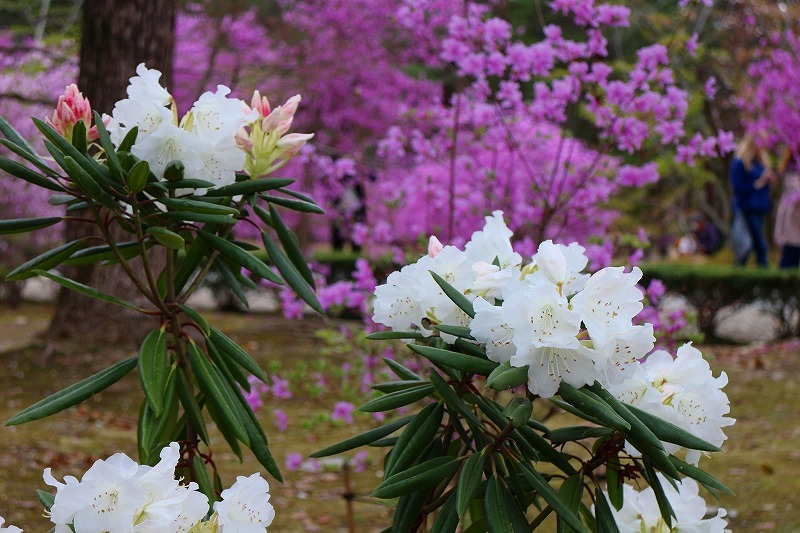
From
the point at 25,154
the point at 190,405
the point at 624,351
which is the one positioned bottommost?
the point at 190,405

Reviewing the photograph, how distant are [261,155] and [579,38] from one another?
13687 millimetres

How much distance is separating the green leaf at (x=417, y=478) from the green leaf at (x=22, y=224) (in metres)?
0.73

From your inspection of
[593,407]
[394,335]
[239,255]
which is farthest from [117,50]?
[593,407]

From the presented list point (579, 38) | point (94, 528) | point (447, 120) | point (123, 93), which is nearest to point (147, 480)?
point (94, 528)

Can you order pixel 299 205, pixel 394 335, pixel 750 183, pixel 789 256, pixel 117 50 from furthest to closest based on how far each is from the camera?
pixel 750 183 → pixel 789 256 → pixel 117 50 → pixel 299 205 → pixel 394 335

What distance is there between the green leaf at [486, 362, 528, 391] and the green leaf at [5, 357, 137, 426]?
2.50 ft

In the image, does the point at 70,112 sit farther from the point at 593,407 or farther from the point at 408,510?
the point at 593,407

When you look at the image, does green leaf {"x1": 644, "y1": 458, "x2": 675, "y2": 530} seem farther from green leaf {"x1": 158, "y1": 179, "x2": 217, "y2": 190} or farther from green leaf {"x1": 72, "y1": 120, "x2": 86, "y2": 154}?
green leaf {"x1": 72, "y1": 120, "x2": 86, "y2": 154}

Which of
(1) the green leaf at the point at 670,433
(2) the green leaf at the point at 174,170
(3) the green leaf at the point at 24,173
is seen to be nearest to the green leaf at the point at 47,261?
(3) the green leaf at the point at 24,173

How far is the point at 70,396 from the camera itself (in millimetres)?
1625

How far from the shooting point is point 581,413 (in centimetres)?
129

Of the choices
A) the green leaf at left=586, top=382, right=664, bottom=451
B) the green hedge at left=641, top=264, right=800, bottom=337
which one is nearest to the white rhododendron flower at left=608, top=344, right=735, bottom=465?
the green leaf at left=586, top=382, right=664, bottom=451

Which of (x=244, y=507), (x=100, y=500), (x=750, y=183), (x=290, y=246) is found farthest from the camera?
(x=750, y=183)

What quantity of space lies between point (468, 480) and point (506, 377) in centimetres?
21
